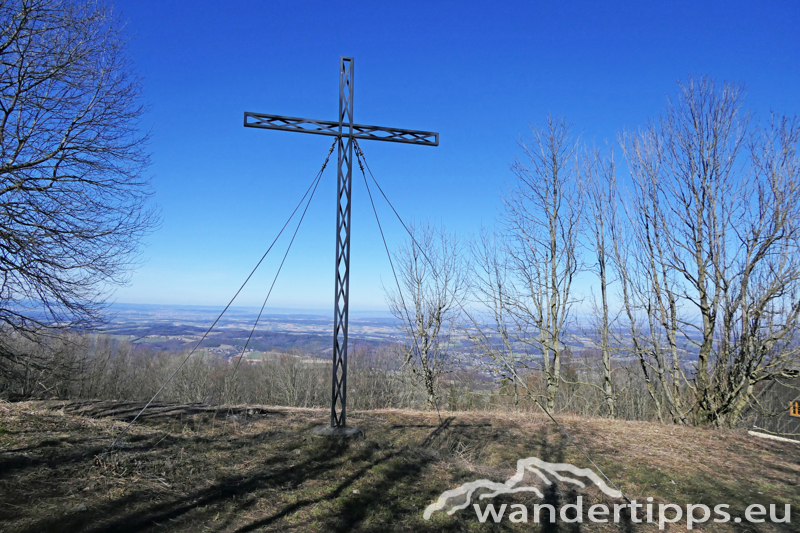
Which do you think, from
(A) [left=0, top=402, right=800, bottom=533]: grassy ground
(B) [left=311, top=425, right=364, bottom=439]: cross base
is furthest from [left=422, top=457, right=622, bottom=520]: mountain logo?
(B) [left=311, top=425, right=364, bottom=439]: cross base

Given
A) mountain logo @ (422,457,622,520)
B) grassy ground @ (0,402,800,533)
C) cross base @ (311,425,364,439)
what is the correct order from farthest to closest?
cross base @ (311,425,364,439) < mountain logo @ (422,457,622,520) < grassy ground @ (0,402,800,533)

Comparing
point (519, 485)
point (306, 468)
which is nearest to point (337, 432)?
point (306, 468)

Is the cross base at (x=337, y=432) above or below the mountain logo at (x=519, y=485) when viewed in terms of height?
above

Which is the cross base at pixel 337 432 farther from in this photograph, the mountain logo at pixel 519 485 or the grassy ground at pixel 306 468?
the mountain logo at pixel 519 485

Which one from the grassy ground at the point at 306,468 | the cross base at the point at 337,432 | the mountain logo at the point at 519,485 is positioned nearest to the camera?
the grassy ground at the point at 306,468

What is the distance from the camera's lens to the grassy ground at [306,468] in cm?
359

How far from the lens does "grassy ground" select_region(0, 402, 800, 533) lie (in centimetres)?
359

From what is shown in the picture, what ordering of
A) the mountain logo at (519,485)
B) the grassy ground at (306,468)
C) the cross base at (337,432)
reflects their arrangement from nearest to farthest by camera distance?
1. the grassy ground at (306,468)
2. the mountain logo at (519,485)
3. the cross base at (337,432)

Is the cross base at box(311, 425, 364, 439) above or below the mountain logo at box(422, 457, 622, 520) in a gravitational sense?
above

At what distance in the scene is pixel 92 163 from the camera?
837 centimetres

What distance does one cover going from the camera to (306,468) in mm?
4863

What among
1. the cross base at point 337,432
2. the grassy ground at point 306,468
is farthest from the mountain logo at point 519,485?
the cross base at point 337,432

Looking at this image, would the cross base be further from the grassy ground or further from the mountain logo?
the mountain logo

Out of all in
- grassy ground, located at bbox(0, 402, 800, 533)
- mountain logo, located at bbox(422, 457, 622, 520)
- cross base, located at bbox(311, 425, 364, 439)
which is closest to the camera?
grassy ground, located at bbox(0, 402, 800, 533)
